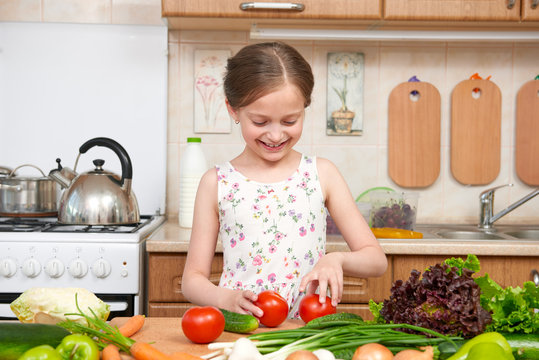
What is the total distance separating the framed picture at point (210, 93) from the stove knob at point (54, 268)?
33.6 inches

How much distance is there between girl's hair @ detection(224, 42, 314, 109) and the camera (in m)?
1.21

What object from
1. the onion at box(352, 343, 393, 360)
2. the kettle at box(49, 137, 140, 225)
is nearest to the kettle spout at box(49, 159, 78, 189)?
the kettle at box(49, 137, 140, 225)

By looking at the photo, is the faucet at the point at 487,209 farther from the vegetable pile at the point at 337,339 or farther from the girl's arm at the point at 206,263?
the vegetable pile at the point at 337,339

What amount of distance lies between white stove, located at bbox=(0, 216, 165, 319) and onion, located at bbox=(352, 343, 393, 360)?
1.10m

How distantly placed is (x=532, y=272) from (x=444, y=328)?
111 cm

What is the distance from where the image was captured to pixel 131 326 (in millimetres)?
973

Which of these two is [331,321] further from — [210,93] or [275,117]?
[210,93]

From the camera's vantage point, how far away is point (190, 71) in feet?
7.80

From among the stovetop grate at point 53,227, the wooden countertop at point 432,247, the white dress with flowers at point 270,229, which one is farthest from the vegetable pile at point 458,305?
the stovetop grate at point 53,227

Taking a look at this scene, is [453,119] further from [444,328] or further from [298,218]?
[444,328]

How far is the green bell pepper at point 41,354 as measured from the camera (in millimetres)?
742

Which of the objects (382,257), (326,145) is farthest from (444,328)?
(326,145)

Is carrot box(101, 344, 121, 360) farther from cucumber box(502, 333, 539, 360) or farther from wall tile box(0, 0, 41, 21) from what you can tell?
wall tile box(0, 0, 41, 21)

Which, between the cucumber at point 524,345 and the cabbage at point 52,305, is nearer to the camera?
the cucumber at point 524,345
